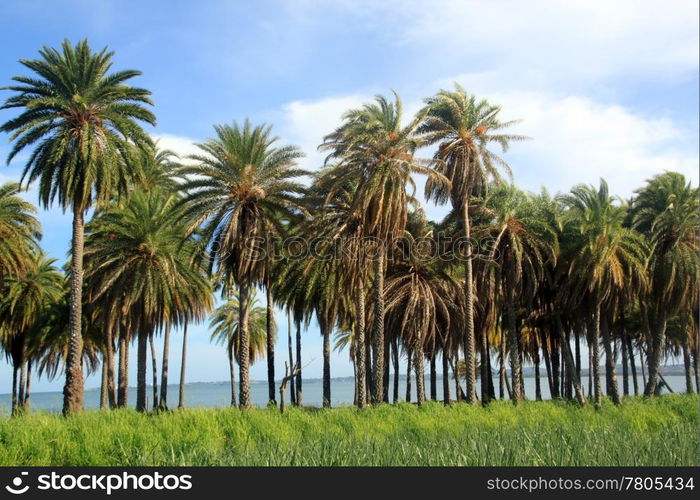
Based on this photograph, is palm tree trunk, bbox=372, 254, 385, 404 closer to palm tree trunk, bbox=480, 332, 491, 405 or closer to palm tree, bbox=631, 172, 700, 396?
palm tree trunk, bbox=480, 332, 491, 405

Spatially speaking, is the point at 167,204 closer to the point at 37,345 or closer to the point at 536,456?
the point at 37,345

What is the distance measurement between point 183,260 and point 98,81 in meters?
11.0

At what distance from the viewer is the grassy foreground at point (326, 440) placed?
12.5 m

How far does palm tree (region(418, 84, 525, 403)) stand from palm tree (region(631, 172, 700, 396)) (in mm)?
10116

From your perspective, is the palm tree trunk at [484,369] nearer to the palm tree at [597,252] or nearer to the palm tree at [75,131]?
the palm tree at [597,252]

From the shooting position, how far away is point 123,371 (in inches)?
1451

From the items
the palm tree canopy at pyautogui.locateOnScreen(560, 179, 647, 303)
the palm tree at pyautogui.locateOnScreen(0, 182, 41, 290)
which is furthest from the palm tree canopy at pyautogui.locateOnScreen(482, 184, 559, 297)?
the palm tree at pyautogui.locateOnScreen(0, 182, 41, 290)

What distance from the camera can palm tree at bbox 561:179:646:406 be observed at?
3372 cm

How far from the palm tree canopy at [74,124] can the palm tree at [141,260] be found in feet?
15.4

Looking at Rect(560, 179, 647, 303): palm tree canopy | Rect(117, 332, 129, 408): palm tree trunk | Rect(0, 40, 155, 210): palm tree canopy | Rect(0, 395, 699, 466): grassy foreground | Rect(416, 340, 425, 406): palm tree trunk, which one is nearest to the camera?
Rect(0, 395, 699, 466): grassy foreground

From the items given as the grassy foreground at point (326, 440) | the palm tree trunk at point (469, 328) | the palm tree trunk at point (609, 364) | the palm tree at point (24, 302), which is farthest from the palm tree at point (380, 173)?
the palm tree at point (24, 302)

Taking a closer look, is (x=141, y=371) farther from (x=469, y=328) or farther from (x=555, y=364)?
(x=555, y=364)
